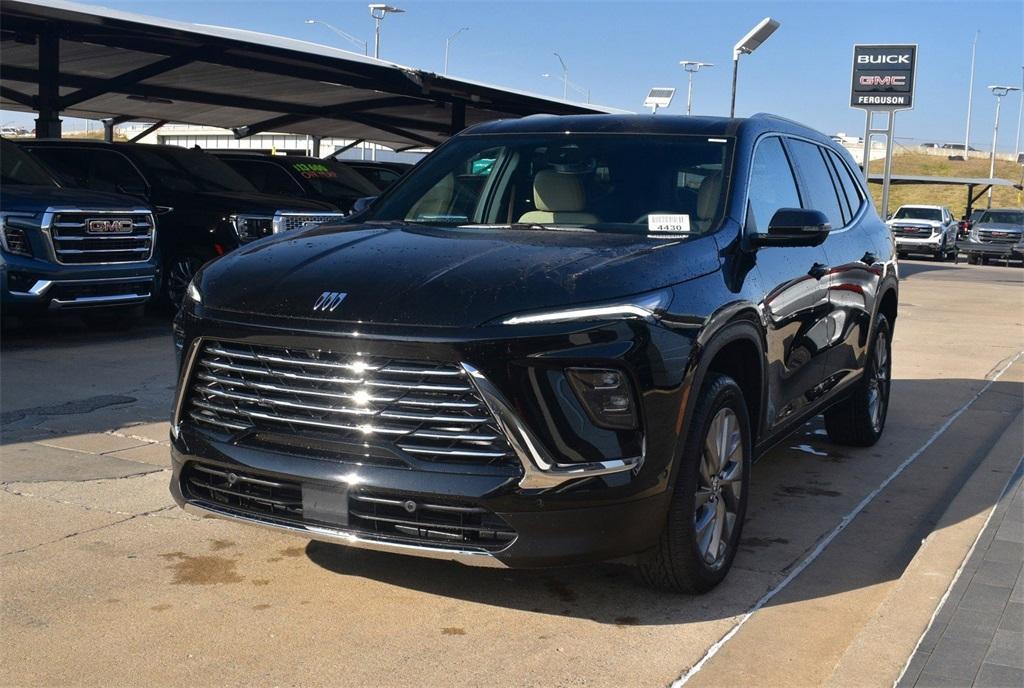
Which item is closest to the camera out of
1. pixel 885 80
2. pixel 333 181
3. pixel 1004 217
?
pixel 333 181

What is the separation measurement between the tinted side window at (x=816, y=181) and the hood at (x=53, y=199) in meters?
6.90

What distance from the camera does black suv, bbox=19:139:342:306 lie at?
12.8m

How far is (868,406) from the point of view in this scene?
7.38 meters

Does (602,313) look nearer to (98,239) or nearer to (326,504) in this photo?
(326,504)

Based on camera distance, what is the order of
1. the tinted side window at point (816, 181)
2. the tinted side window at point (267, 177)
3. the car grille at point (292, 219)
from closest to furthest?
the tinted side window at point (816, 181)
the car grille at point (292, 219)
the tinted side window at point (267, 177)

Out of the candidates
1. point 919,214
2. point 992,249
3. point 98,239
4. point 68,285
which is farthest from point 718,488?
point 919,214

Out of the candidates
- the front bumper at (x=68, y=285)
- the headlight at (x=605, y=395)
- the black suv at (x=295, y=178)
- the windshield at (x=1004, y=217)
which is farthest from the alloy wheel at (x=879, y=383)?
the windshield at (x=1004, y=217)

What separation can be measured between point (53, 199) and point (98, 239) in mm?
533

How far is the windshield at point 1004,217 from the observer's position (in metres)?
37.8

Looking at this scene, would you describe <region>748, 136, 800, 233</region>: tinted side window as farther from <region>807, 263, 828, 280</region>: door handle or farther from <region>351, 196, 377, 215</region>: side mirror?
<region>351, 196, 377, 215</region>: side mirror

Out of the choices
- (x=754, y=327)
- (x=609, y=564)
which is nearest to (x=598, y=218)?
(x=754, y=327)

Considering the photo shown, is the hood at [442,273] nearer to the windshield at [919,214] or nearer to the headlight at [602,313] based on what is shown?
the headlight at [602,313]

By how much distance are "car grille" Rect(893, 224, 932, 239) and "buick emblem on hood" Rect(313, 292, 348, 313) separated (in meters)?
35.9

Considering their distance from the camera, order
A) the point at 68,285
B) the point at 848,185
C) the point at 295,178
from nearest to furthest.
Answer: the point at 848,185 → the point at 68,285 → the point at 295,178
